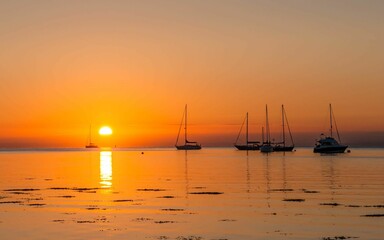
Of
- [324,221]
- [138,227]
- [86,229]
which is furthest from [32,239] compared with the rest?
[324,221]

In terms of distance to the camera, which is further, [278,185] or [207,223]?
[278,185]

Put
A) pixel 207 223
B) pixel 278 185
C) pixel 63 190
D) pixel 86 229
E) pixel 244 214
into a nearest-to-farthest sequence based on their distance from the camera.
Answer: pixel 86 229, pixel 207 223, pixel 244 214, pixel 63 190, pixel 278 185

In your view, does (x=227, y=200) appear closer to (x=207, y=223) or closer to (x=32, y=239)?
(x=207, y=223)

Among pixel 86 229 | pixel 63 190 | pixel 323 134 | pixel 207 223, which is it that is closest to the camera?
pixel 86 229

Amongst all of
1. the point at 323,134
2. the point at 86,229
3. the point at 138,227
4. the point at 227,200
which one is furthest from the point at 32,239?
the point at 323,134

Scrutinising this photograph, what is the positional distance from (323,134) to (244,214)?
16705cm

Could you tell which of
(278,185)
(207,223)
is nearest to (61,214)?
(207,223)

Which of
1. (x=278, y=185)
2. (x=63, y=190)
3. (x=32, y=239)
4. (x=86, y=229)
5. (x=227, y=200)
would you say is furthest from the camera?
(x=278, y=185)

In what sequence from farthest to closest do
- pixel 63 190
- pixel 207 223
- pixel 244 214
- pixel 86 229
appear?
pixel 63 190
pixel 244 214
pixel 207 223
pixel 86 229

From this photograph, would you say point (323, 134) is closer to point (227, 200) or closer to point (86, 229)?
point (227, 200)

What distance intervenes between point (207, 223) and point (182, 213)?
463 centimetres

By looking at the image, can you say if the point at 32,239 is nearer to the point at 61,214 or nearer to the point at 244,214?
the point at 61,214

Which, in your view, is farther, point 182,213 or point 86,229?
point 182,213

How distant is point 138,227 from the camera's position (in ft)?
103
